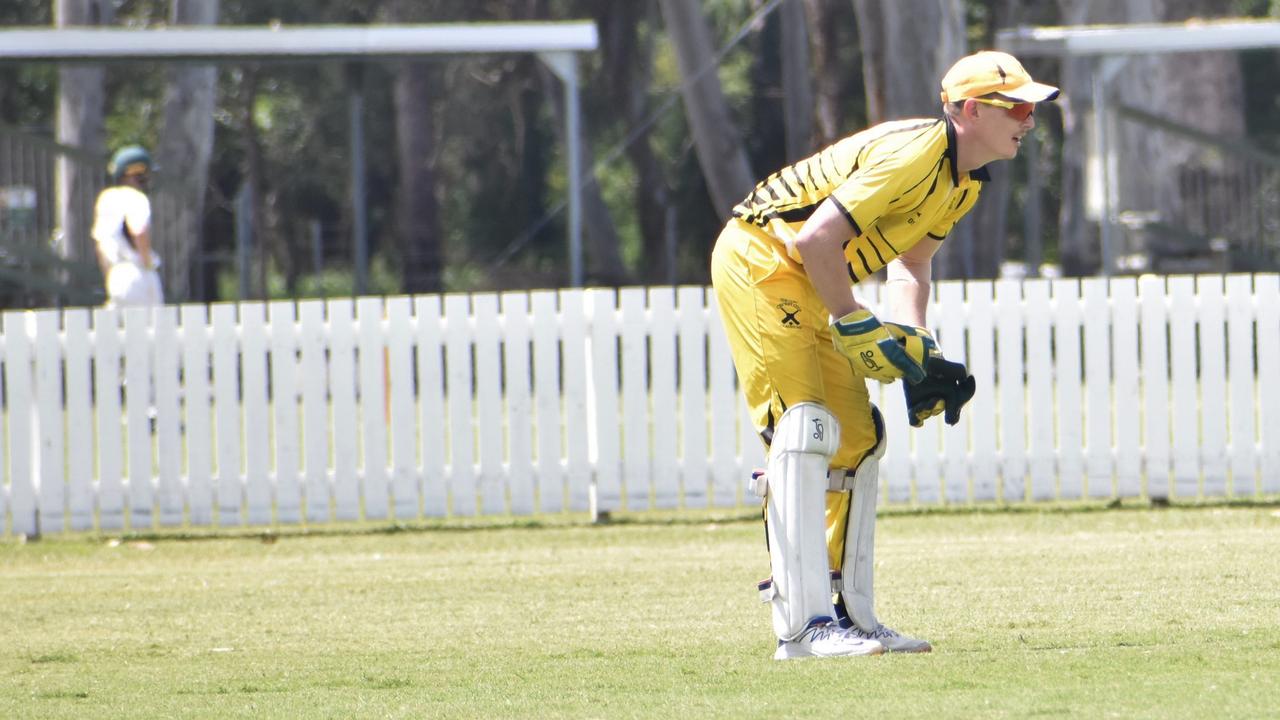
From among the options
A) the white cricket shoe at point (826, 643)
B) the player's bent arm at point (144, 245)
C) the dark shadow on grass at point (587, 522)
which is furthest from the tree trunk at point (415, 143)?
the white cricket shoe at point (826, 643)

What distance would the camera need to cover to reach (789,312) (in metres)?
5.25

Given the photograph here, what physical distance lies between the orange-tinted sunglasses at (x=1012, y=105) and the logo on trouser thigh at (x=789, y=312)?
0.76m

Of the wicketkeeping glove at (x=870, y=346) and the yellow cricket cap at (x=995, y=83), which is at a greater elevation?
the yellow cricket cap at (x=995, y=83)

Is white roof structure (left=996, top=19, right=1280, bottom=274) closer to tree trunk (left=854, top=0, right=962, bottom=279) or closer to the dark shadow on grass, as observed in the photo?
tree trunk (left=854, top=0, right=962, bottom=279)

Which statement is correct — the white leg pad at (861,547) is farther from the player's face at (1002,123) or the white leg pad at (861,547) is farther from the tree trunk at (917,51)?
the tree trunk at (917,51)

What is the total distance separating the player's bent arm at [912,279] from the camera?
560 cm

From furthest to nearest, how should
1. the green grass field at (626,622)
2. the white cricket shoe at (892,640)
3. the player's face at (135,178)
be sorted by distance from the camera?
the player's face at (135,178)
the white cricket shoe at (892,640)
the green grass field at (626,622)

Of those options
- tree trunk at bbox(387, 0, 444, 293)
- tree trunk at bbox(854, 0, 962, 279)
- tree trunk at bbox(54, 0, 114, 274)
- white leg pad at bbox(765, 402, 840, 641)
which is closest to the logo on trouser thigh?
white leg pad at bbox(765, 402, 840, 641)

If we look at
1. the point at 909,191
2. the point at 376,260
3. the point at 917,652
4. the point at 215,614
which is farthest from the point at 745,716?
the point at 376,260

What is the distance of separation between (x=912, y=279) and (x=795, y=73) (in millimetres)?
22450

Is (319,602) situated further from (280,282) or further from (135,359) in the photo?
(280,282)

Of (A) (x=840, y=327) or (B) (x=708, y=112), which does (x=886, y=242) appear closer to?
(A) (x=840, y=327)

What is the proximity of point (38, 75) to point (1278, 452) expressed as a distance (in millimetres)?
32599

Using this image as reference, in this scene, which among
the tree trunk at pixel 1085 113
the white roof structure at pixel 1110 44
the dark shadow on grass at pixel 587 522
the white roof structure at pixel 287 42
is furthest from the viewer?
the tree trunk at pixel 1085 113
